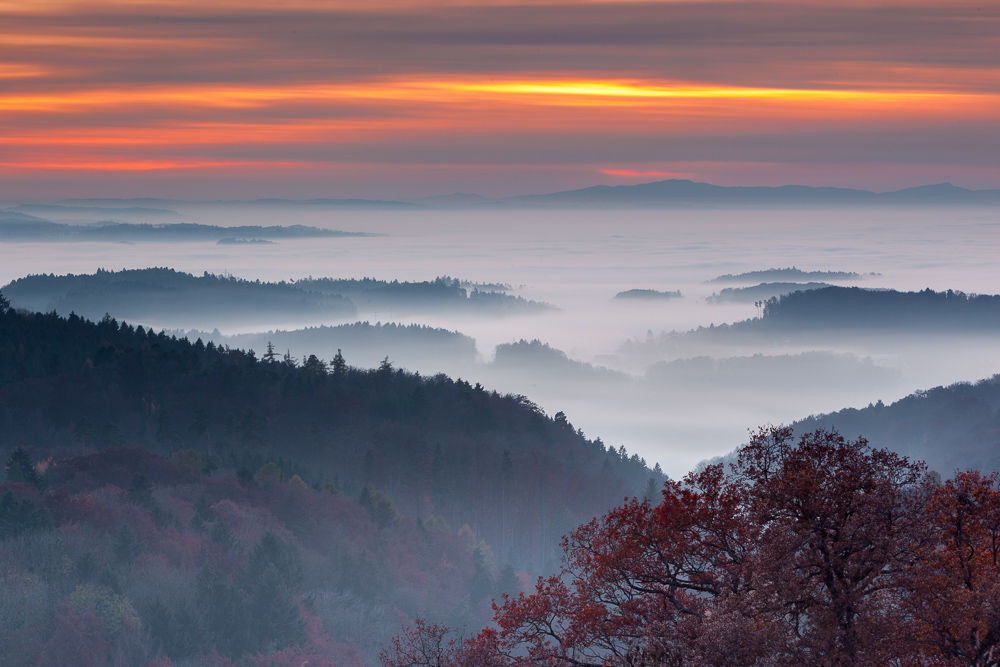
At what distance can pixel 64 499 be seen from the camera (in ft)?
294

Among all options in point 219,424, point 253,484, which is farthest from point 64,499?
point 219,424

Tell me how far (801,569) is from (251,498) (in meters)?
92.8

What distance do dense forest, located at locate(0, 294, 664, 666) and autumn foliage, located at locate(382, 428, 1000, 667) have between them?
2333 inches

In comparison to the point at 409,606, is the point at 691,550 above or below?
above

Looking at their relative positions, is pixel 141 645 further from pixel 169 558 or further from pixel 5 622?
pixel 169 558

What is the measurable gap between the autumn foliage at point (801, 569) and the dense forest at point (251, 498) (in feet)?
194

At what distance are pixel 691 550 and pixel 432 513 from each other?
114 m

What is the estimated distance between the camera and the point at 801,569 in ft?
58.9

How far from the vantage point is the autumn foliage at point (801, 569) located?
17.0 m

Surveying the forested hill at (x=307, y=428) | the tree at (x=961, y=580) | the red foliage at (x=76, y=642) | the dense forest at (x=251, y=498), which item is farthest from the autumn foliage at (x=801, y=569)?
the forested hill at (x=307, y=428)

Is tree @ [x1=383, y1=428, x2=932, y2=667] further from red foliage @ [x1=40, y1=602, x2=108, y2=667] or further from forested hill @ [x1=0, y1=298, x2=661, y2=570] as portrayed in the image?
forested hill @ [x1=0, y1=298, x2=661, y2=570]

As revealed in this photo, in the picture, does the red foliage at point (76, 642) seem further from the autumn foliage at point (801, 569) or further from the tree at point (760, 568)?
the autumn foliage at point (801, 569)

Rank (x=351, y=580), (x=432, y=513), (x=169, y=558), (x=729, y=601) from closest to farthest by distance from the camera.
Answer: (x=729, y=601)
(x=169, y=558)
(x=351, y=580)
(x=432, y=513)

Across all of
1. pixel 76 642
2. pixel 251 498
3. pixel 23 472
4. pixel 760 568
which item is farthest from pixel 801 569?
pixel 251 498
